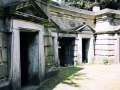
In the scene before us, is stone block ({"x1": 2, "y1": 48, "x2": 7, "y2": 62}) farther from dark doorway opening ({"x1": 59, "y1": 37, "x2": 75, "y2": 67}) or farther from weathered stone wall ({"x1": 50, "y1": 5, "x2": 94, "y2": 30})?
dark doorway opening ({"x1": 59, "y1": 37, "x2": 75, "y2": 67})

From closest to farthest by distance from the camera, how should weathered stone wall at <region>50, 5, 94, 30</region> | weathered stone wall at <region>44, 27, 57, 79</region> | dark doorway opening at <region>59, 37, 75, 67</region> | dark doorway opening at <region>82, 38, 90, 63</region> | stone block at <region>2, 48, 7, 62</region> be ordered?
1. stone block at <region>2, 48, 7, 62</region>
2. weathered stone wall at <region>44, 27, 57, 79</region>
3. weathered stone wall at <region>50, 5, 94, 30</region>
4. dark doorway opening at <region>59, 37, 75, 67</region>
5. dark doorway opening at <region>82, 38, 90, 63</region>

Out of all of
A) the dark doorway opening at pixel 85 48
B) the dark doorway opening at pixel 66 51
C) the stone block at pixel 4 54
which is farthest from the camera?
the dark doorway opening at pixel 85 48

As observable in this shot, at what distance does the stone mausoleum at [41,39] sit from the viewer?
15.9 feet

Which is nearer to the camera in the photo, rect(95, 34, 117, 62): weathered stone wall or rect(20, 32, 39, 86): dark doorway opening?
rect(20, 32, 39, 86): dark doorway opening

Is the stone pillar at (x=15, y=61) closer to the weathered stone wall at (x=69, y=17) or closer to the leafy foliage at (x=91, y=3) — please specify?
the weathered stone wall at (x=69, y=17)

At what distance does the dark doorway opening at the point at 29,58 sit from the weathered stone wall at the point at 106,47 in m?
7.17

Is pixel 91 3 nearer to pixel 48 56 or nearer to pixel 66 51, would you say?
pixel 66 51

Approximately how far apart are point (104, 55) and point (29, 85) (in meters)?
7.47

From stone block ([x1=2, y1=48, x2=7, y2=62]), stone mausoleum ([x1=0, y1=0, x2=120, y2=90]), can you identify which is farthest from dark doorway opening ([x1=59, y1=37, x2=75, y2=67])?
stone block ([x1=2, y1=48, x2=7, y2=62])

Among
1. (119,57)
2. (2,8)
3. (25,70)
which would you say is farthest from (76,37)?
(2,8)

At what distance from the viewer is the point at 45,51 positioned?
6863mm

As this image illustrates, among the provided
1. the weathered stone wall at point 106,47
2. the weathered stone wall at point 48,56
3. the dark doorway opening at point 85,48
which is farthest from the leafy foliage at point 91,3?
the weathered stone wall at point 48,56

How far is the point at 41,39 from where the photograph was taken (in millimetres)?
6449

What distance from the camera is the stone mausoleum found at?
4.84 m
